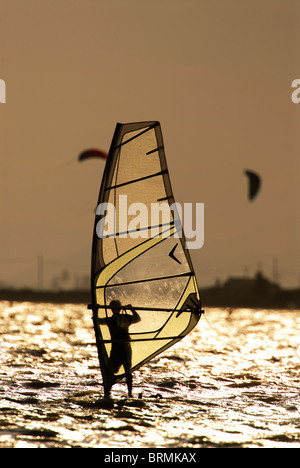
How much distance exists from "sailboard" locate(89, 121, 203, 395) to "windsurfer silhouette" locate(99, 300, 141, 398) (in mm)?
11

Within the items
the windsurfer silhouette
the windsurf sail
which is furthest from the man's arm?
the windsurf sail

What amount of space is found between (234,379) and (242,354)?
6.04 metres

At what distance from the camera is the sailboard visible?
7801 millimetres

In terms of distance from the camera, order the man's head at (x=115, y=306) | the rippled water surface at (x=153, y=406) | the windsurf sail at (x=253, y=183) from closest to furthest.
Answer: the rippled water surface at (x=153, y=406) → the man's head at (x=115, y=306) → the windsurf sail at (x=253, y=183)

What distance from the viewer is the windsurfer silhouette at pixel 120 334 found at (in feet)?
25.5

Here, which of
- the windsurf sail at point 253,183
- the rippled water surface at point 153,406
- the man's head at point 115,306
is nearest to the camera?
the rippled water surface at point 153,406

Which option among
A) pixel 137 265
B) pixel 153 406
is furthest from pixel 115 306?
pixel 153 406

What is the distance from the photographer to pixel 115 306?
7.73 m

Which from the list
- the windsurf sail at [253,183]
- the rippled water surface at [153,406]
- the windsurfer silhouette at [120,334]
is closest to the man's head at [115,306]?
the windsurfer silhouette at [120,334]

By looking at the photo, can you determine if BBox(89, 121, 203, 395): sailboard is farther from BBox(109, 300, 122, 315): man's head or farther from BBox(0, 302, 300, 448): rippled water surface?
BBox(0, 302, 300, 448): rippled water surface

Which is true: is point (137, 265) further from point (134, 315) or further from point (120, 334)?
point (120, 334)

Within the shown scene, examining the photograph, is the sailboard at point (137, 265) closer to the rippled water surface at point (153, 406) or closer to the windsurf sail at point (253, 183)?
the rippled water surface at point (153, 406)
